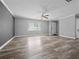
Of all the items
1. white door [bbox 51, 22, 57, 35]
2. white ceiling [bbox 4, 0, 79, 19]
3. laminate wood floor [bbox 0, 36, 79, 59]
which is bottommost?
laminate wood floor [bbox 0, 36, 79, 59]

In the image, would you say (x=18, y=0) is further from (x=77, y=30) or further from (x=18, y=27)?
(x=77, y=30)

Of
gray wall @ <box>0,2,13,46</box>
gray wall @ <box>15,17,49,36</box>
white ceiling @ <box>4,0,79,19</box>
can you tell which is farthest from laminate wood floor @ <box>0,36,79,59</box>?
gray wall @ <box>15,17,49,36</box>

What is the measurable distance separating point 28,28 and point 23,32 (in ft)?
2.86

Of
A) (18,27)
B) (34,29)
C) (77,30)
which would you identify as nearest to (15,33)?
(18,27)

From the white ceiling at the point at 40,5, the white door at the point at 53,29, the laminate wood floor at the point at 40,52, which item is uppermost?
the white ceiling at the point at 40,5

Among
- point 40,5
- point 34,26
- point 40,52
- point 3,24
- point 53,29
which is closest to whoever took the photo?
point 40,52

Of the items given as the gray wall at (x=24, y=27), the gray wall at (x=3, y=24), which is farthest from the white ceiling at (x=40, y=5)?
the gray wall at (x=24, y=27)

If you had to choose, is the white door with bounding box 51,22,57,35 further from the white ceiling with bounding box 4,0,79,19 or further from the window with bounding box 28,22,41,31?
the white ceiling with bounding box 4,0,79,19

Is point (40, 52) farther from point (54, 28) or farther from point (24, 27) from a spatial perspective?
point (54, 28)

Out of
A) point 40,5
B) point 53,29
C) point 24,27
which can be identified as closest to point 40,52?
point 40,5

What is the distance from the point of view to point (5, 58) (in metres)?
2.21

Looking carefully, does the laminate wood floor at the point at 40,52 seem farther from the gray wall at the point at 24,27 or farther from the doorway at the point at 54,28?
the doorway at the point at 54,28

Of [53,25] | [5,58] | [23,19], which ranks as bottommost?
[5,58]

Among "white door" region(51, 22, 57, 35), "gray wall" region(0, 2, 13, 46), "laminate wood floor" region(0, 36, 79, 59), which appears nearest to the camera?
"laminate wood floor" region(0, 36, 79, 59)
